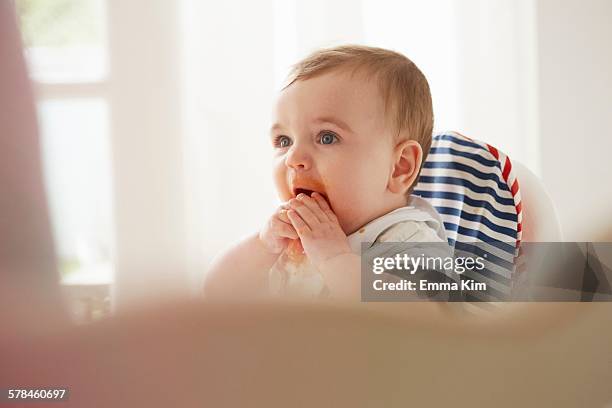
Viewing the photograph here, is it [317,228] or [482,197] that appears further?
[482,197]

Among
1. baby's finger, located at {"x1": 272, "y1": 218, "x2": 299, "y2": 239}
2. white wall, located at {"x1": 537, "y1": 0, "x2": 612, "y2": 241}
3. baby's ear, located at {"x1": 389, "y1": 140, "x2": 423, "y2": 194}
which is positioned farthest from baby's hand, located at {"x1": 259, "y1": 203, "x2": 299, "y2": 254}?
white wall, located at {"x1": 537, "y1": 0, "x2": 612, "y2": 241}

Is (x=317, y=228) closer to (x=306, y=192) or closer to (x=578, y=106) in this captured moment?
(x=306, y=192)

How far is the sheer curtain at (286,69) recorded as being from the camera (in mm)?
774

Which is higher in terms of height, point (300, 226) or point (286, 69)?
point (286, 69)

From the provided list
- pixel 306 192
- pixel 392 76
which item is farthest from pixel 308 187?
pixel 392 76

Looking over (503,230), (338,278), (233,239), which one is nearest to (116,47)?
(233,239)

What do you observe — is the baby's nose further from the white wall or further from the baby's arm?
the white wall

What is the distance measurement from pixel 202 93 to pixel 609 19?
0.43 metres

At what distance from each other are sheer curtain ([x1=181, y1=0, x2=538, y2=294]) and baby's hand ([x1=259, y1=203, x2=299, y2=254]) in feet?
0.21

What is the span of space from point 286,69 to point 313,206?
7.8 inches

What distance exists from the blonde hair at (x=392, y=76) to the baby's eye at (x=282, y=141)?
0.16 feet

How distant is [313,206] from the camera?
68 cm

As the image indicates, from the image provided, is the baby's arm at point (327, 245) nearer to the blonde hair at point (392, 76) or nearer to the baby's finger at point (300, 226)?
the baby's finger at point (300, 226)

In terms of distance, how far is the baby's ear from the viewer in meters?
0.72
